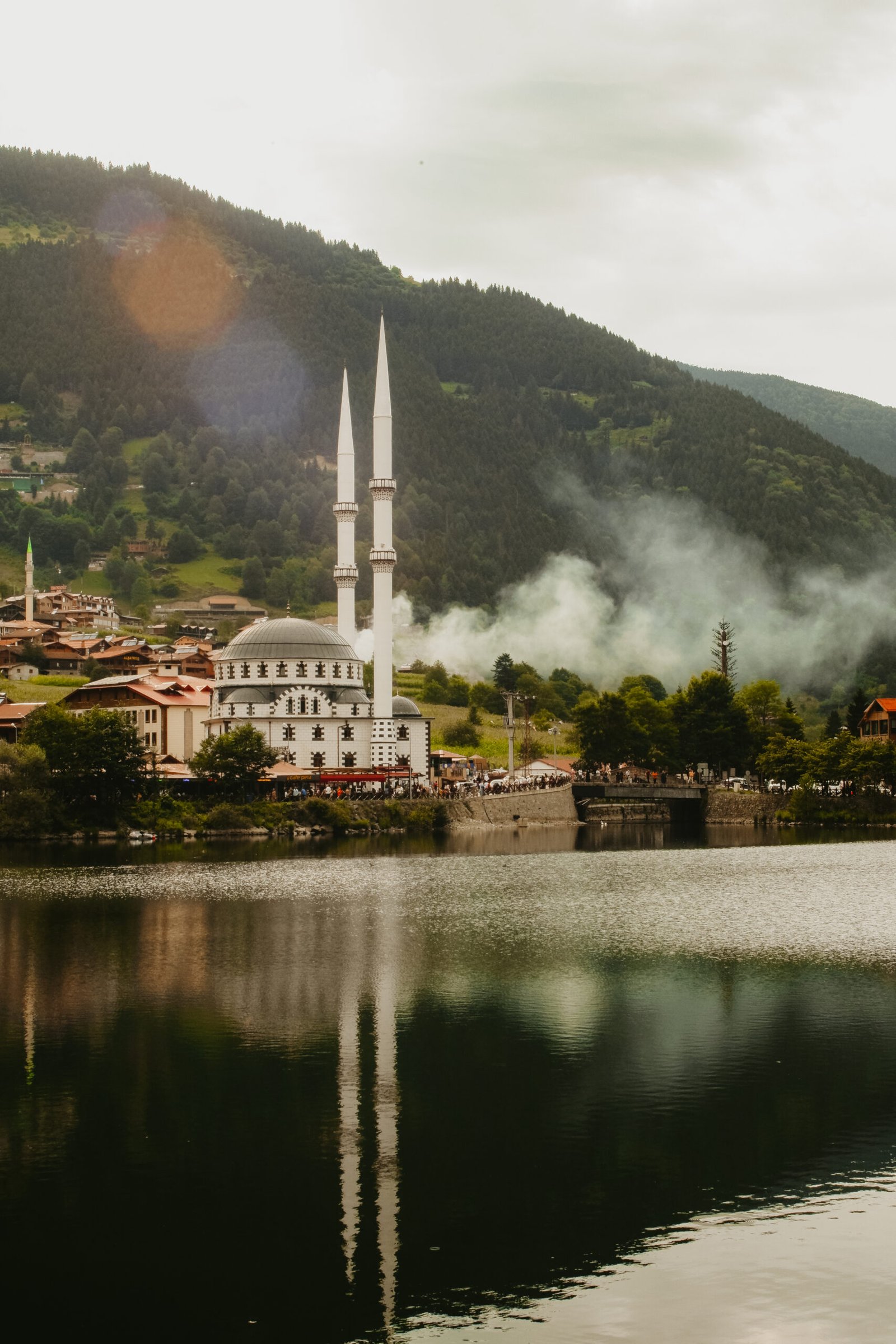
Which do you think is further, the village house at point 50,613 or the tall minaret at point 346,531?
the village house at point 50,613

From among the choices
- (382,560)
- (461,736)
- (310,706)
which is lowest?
(461,736)

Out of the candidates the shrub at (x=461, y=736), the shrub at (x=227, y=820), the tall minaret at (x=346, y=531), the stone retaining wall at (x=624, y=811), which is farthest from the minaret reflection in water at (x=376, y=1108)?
the shrub at (x=461, y=736)

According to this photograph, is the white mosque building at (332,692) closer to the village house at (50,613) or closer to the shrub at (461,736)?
the shrub at (461,736)

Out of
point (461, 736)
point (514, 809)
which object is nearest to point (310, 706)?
point (514, 809)

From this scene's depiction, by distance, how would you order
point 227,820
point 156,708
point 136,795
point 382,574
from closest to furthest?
point 136,795
point 227,820
point 156,708
point 382,574

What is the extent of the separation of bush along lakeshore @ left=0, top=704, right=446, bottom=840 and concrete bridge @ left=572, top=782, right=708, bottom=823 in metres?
16.5

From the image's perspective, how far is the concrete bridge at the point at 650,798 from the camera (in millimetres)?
122562

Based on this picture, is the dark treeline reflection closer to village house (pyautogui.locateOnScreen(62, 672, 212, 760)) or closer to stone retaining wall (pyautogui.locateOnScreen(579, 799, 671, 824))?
village house (pyautogui.locateOnScreen(62, 672, 212, 760))

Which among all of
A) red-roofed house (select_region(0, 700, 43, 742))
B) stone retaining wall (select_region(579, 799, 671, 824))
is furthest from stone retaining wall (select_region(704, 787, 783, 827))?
red-roofed house (select_region(0, 700, 43, 742))

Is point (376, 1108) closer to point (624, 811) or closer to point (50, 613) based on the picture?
point (624, 811)

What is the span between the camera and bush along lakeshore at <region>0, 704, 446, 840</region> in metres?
92.0

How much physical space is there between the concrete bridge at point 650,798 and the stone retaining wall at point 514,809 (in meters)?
2.33

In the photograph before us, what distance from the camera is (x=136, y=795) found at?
9906 centimetres

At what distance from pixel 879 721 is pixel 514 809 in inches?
1229
